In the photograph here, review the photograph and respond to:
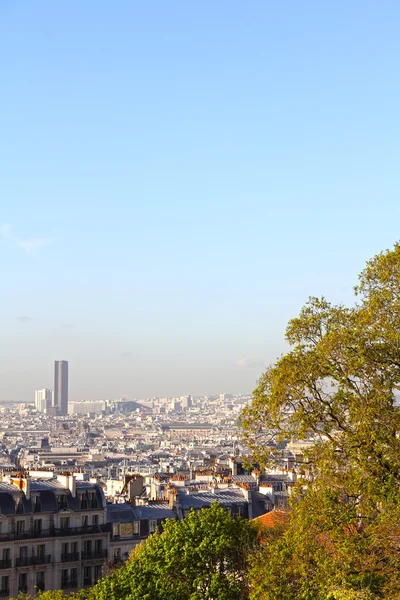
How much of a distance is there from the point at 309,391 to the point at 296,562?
11.5 ft

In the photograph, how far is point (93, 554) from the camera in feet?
159

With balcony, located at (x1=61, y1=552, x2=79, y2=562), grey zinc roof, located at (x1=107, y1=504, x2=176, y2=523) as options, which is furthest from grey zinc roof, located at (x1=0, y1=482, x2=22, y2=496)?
grey zinc roof, located at (x1=107, y1=504, x2=176, y2=523)

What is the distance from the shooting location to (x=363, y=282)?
22.9 metres

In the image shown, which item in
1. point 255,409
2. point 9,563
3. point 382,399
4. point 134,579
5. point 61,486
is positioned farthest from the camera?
point 61,486

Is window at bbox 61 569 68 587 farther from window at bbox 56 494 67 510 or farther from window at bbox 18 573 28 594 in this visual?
window at bbox 56 494 67 510

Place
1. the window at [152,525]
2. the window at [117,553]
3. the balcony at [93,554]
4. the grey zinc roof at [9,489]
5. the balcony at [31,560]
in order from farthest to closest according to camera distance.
A: the window at [152,525]
the window at [117,553]
the balcony at [93,554]
the grey zinc roof at [9,489]
the balcony at [31,560]

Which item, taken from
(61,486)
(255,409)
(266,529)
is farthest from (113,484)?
(255,409)

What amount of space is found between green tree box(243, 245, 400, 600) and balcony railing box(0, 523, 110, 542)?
24863 millimetres

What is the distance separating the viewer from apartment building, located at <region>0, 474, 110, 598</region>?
45.8 metres

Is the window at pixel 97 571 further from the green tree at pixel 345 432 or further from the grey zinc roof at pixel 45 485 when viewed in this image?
the green tree at pixel 345 432

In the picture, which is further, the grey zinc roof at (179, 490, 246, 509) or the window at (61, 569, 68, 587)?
the grey zinc roof at (179, 490, 246, 509)

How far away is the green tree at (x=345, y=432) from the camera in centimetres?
2116

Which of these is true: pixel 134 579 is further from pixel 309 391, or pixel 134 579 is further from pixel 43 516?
pixel 43 516

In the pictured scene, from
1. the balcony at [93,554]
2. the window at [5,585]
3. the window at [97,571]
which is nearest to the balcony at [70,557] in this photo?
the balcony at [93,554]
